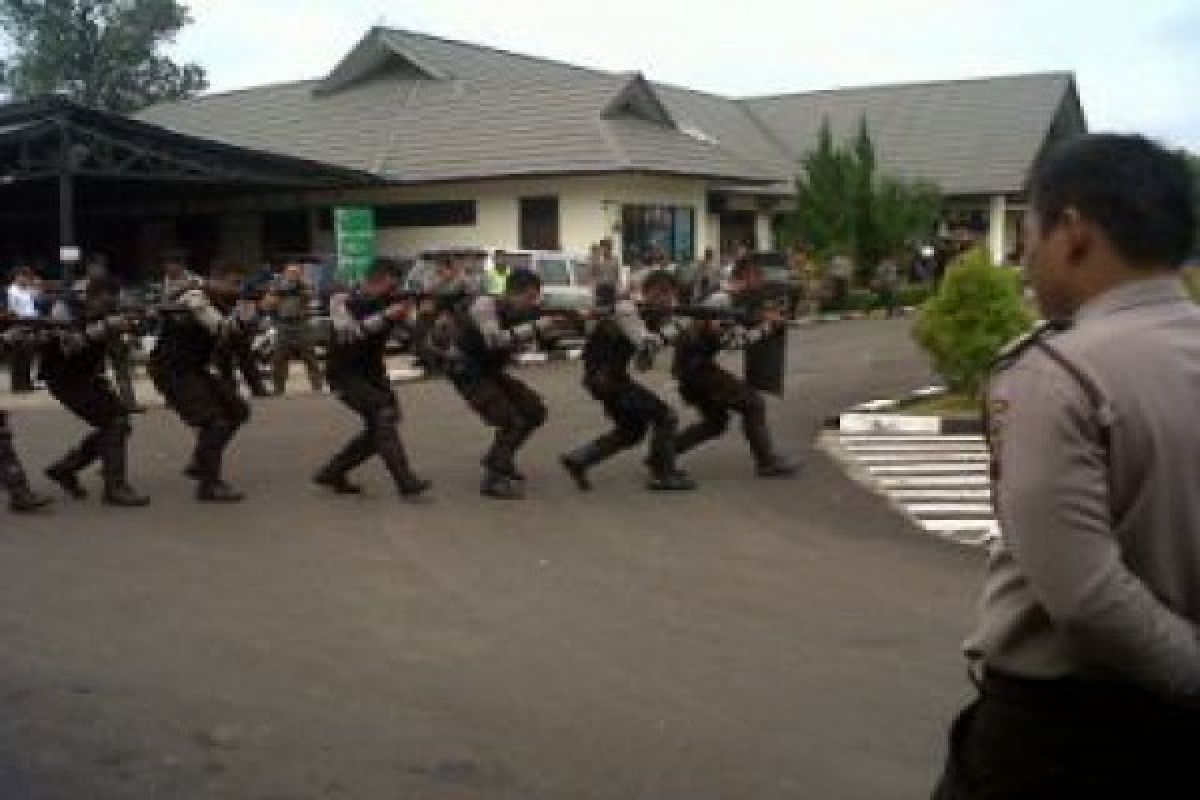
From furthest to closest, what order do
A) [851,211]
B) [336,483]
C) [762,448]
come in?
[851,211]
[762,448]
[336,483]

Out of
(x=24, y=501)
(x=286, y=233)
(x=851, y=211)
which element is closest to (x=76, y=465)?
(x=24, y=501)

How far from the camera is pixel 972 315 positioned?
14.9m

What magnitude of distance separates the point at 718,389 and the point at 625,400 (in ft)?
2.62

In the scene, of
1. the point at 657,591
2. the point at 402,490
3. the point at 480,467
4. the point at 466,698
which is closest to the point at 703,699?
the point at 466,698

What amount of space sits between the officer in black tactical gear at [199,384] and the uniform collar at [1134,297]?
9.25 metres

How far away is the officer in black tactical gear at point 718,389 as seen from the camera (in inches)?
475

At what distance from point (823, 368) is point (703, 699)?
54.3ft

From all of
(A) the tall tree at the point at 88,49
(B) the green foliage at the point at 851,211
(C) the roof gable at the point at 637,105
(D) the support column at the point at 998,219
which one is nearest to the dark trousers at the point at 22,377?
(C) the roof gable at the point at 637,105

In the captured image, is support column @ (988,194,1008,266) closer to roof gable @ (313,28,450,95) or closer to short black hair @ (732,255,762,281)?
roof gable @ (313,28,450,95)

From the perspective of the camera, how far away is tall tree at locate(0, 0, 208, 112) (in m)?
70.2

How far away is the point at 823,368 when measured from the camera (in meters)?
22.4

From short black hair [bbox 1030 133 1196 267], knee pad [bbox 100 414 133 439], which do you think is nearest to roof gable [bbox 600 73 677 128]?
knee pad [bbox 100 414 133 439]

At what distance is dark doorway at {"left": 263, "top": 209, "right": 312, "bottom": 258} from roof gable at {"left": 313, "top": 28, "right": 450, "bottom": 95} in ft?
14.9

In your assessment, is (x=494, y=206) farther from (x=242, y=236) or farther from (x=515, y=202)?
(x=242, y=236)
